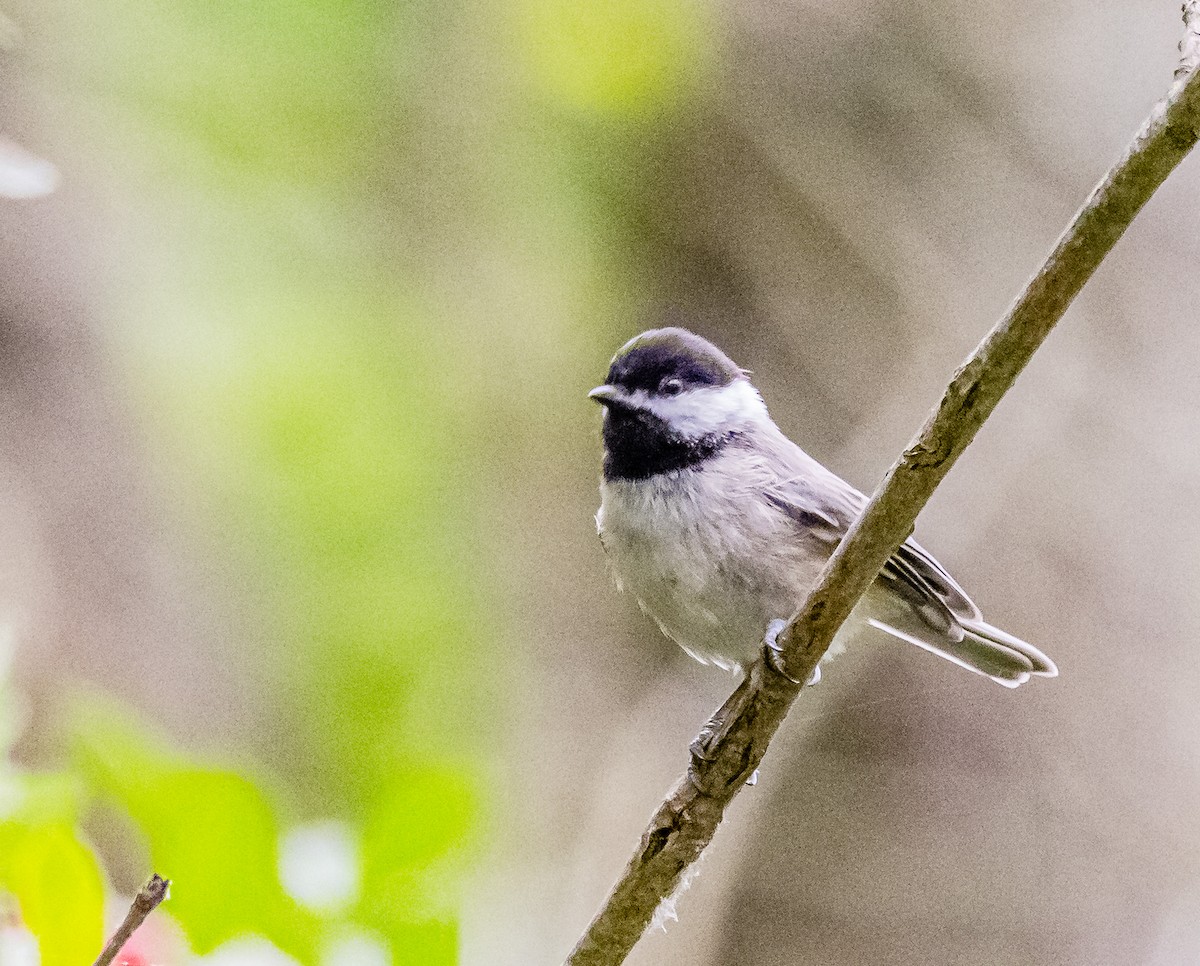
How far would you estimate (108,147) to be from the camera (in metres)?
1.18

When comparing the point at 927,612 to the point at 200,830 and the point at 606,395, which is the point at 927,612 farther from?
the point at 200,830

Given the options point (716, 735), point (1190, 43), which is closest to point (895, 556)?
point (716, 735)

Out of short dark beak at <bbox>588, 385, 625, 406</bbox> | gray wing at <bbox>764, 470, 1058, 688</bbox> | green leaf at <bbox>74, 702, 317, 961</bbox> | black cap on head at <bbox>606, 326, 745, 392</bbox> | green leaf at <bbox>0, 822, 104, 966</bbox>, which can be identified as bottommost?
green leaf at <bbox>0, 822, 104, 966</bbox>

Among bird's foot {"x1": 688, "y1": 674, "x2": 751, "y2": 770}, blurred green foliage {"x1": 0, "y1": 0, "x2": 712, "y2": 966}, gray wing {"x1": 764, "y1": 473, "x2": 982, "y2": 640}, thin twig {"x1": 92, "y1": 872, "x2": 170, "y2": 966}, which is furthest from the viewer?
blurred green foliage {"x1": 0, "y1": 0, "x2": 712, "y2": 966}

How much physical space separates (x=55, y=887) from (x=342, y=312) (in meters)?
0.68

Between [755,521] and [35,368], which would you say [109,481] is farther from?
[755,521]

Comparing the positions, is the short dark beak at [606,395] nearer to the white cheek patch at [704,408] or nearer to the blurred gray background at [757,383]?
the white cheek patch at [704,408]

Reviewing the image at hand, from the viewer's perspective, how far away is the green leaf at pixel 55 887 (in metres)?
0.86

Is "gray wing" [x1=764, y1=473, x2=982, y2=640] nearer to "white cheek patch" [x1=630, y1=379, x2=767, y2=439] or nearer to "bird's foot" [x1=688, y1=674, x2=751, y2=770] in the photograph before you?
"white cheek patch" [x1=630, y1=379, x2=767, y2=439]

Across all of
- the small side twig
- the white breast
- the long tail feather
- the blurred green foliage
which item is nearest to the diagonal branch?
the small side twig

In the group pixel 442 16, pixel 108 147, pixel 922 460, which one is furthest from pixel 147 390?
pixel 922 460

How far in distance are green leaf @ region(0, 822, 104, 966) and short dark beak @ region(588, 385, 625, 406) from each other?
0.65 m

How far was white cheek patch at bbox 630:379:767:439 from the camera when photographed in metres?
0.95

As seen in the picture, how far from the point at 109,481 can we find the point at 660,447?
2.23 ft
